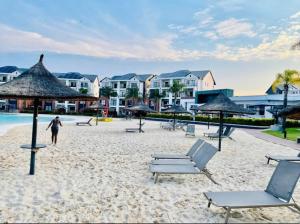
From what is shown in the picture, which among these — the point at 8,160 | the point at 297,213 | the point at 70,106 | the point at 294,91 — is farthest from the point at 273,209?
the point at 70,106

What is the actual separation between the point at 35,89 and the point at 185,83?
230ft

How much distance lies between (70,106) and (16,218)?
3319 inches

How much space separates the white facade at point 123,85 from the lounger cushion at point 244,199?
79.1m

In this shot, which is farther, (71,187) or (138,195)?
(71,187)

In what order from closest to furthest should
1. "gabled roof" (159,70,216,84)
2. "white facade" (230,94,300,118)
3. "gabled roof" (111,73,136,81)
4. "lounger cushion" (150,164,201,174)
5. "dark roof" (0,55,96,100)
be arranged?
"lounger cushion" (150,164,201,174), "dark roof" (0,55,96,100), "white facade" (230,94,300,118), "gabled roof" (159,70,216,84), "gabled roof" (111,73,136,81)

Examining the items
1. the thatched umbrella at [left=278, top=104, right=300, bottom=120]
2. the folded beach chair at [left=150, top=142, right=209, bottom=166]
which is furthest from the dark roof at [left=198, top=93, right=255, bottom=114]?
the thatched umbrella at [left=278, top=104, right=300, bottom=120]

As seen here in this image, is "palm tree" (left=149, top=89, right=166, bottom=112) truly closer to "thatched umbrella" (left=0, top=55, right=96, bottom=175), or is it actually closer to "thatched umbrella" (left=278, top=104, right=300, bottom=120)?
"thatched umbrella" (left=0, top=55, right=96, bottom=175)

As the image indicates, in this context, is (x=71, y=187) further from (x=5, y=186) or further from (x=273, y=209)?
(x=273, y=209)

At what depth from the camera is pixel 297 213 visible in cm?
613

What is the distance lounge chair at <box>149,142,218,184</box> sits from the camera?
26.8ft

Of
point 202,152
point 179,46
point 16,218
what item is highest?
point 179,46

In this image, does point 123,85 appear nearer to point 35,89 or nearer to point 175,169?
point 35,89

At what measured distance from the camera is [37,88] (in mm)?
8508

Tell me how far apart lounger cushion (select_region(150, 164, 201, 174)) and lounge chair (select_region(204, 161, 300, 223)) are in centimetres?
225
